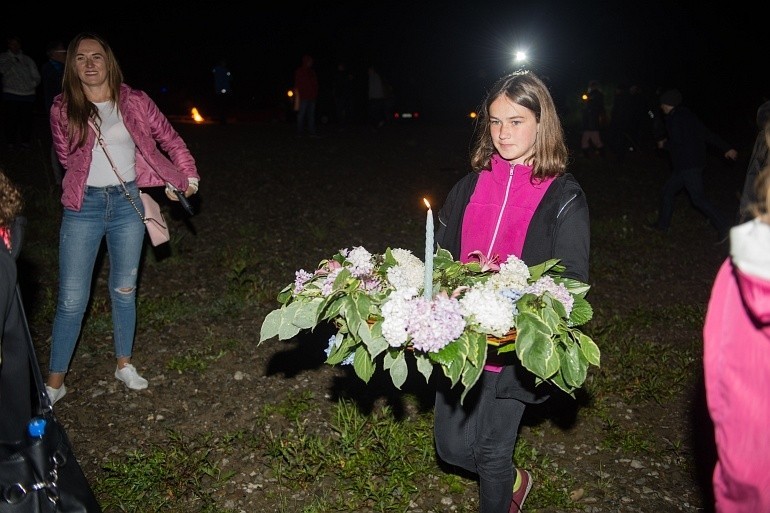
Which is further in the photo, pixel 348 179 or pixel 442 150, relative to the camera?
pixel 442 150

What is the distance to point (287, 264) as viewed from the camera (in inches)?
280

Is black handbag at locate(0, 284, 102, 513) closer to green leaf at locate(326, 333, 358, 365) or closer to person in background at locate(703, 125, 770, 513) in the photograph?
green leaf at locate(326, 333, 358, 365)

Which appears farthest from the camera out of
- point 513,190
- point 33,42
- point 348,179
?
point 33,42

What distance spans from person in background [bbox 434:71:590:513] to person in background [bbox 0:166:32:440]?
180 centimetres

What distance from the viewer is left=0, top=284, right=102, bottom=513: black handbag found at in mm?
2131

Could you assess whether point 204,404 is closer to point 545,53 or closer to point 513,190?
point 513,190

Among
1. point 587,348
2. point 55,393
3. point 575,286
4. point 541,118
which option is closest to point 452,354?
point 587,348

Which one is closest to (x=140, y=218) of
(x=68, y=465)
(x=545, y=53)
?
(x=68, y=465)

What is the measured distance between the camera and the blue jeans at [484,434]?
269cm

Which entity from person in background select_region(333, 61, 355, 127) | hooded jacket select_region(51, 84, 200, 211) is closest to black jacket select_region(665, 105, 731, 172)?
hooded jacket select_region(51, 84, 200, 211)

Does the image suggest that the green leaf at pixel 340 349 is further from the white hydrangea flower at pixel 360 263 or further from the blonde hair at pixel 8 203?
the blonde hair at pixel 8 203

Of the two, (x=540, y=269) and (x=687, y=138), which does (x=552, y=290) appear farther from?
(x=687, y=138)

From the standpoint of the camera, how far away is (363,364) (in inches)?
84.7

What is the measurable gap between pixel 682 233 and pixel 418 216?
3.94m
